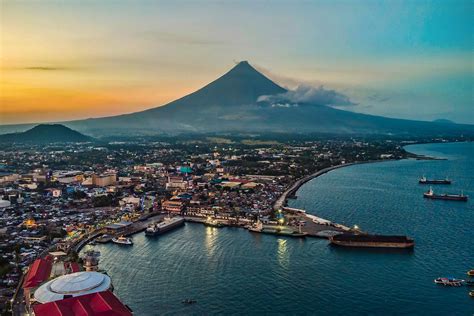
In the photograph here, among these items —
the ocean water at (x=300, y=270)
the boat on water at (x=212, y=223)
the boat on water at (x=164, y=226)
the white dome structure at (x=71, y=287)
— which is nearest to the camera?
the white dome structure at (x=71, y=287)

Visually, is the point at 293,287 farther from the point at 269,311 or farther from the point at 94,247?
the point at 94,247

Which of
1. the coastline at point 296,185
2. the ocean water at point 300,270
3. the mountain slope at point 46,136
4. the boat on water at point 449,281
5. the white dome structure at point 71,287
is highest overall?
the mountain slope at point 46,136

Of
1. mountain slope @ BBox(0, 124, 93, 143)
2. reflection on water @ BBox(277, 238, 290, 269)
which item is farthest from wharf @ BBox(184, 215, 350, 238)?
mountain slope @ BBox(0, 124, 93, 143)

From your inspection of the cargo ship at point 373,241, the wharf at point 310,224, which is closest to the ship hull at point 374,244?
the cargo ship at point 373,241

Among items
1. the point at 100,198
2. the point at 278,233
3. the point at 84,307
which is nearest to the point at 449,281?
the point at 278,233

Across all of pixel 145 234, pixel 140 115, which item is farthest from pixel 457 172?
pixel 140 115

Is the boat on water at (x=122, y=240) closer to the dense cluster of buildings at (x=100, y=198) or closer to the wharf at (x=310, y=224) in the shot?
the dense cluster of buildings at (x=100, y=198)

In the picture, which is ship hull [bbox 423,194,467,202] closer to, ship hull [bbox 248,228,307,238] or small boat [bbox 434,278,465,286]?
ship hull [bbox 248,228,307,238]
